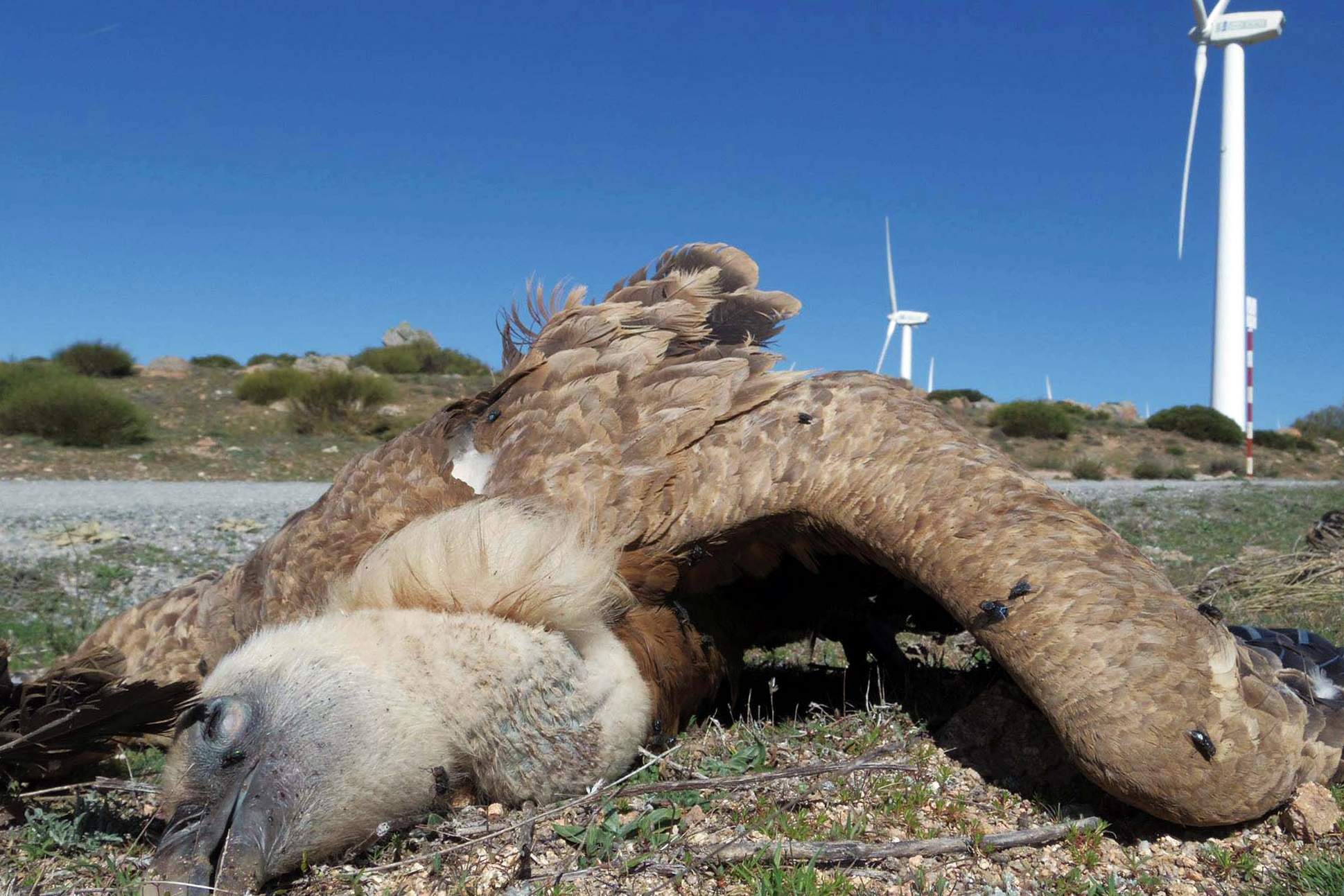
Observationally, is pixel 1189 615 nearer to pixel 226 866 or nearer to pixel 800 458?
pixel 800 458

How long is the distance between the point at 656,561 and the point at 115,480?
1523 cm

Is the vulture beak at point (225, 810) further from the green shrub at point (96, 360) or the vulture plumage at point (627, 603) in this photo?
the green shrub at point (96, 360)

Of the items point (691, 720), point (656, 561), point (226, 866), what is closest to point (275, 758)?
point (226, 866)

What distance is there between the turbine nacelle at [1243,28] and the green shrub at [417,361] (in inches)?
1012

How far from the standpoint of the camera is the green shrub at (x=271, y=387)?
2613 cm

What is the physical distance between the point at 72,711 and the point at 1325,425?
156 ft

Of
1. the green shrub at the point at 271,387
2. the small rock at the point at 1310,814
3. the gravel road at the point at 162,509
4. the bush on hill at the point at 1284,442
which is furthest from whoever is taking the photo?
the bush on hill at the point at 1284,442

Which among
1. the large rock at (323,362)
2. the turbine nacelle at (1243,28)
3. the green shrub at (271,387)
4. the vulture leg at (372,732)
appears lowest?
the vulture leg at (372,732)

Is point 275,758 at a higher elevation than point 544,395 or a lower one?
lower

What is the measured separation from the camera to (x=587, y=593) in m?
2.99

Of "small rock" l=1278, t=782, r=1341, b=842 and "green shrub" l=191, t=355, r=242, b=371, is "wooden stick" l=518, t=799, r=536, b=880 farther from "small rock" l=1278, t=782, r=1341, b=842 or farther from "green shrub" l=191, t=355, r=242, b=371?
"green shrub" l=191, t=355, r=242, b=371

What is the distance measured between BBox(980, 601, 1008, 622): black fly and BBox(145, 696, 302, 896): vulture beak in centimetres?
180

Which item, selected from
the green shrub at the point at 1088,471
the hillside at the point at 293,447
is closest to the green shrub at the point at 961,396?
the hillside at the point at 293,447

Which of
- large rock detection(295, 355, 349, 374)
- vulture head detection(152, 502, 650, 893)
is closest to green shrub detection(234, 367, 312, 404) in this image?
large rock detection(295, 355, 349, 374)
